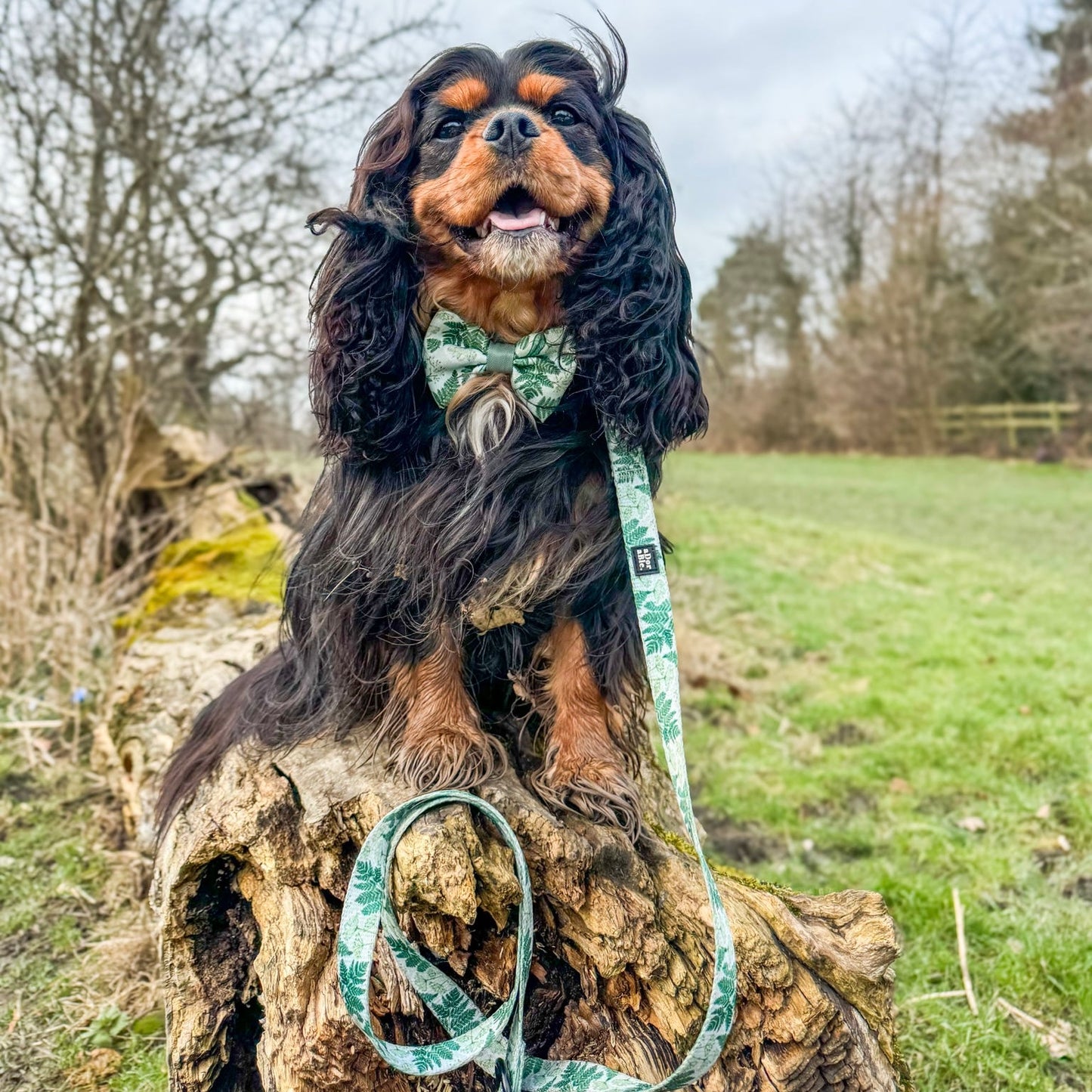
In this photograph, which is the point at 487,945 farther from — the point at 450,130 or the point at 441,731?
the point at 450,130

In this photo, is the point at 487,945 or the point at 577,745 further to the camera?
the point at 577,745

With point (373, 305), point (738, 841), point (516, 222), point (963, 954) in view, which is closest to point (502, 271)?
point (516, 222)

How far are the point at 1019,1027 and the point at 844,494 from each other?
49.8 ft

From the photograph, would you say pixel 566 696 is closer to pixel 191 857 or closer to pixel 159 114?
pixel 191 857

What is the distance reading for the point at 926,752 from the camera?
4.38 m

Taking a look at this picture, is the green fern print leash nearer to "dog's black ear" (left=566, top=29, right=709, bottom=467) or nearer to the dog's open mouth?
"dog's black ear" (left=566, top=29, right=709, bottom=467)

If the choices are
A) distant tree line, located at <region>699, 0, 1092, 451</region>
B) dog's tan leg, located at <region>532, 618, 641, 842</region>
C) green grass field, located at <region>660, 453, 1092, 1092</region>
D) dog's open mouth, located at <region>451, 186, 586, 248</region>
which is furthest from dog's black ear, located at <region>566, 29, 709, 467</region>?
distant tree line, located at <region>699, 0, 1092, 451</region>

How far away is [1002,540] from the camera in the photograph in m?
11.5

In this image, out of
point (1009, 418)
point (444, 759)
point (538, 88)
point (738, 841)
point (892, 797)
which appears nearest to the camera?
point (538, 88)

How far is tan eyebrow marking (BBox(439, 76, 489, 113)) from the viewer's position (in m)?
1.76

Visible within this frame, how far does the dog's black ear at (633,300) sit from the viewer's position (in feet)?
5.86

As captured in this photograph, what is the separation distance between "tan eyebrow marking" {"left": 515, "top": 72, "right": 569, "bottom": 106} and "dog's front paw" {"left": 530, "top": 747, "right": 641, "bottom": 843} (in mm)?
1424

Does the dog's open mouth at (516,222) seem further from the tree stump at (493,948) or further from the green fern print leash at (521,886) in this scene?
the tree stump at (493,948)

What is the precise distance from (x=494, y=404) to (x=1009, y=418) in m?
24.2
